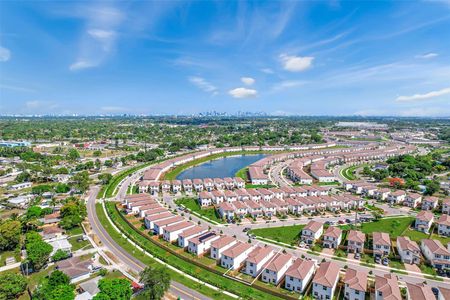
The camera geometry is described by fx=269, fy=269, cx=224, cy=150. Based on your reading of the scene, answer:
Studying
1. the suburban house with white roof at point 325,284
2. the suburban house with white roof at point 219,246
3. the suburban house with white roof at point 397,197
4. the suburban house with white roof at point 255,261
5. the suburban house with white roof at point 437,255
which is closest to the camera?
the suburban house with white roof at point 325,284

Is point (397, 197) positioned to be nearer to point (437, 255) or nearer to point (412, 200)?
point (412, 200)

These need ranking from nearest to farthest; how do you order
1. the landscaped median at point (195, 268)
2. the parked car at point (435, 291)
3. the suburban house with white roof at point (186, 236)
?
the landscaped median at point (195, 268)
the parked car at point (435, 291)
the suburban house with white roof at point (186, 236)

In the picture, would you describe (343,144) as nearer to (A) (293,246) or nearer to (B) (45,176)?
(A) (293,246)

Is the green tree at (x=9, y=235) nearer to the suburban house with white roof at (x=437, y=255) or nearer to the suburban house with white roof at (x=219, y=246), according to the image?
the suburban house with white roof at (x=219, y=246)

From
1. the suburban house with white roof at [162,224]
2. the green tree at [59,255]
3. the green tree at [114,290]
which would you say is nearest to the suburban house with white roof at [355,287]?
the green tree at [114,290]

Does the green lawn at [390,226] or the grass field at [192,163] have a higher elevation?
the grass field at [192,163]

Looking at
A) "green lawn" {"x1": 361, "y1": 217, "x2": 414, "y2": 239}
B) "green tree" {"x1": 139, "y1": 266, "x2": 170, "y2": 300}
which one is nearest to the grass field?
"green lawn" {"x1": 361, "y1": 217, "x2": 414, "y2": 239}

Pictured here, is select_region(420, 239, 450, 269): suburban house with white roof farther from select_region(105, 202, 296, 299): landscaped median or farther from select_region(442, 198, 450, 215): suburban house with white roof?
select_region(442, 198, 450, 215): suburban house with white roof

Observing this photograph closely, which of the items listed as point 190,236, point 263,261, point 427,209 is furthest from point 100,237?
point 427,209
